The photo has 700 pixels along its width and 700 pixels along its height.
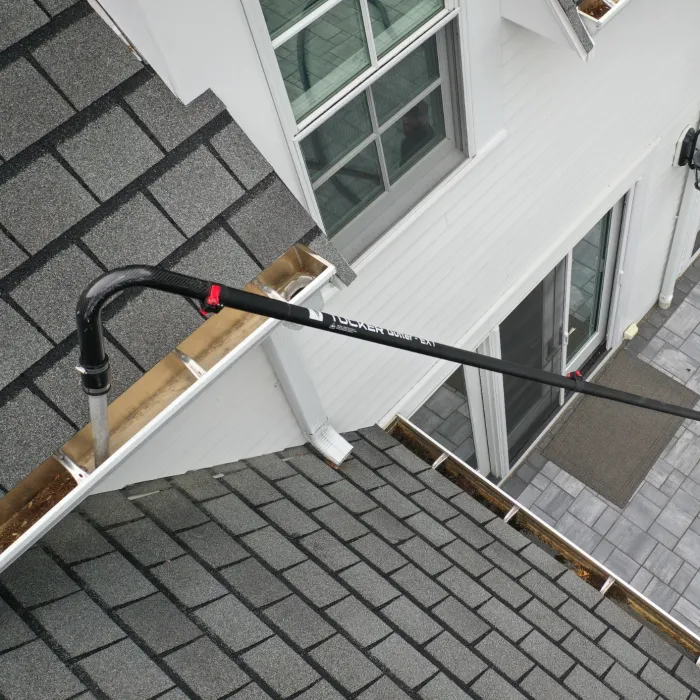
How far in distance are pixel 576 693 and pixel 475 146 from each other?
3.66 meters

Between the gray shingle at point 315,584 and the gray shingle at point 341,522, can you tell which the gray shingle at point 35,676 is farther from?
the gray shingle at point 341,522

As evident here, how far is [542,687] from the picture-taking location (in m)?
4.47

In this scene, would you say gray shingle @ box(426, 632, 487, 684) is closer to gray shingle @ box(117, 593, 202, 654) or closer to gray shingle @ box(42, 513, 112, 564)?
gray shingle @ box(117, 593, 202, 654)

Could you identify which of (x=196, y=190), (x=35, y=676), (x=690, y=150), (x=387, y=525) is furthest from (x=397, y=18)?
(x=690, y=150)

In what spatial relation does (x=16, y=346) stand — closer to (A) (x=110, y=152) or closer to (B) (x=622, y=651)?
(A) (x=110, y=152)

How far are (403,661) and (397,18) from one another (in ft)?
12.2

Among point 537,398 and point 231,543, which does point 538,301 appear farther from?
point 231,543

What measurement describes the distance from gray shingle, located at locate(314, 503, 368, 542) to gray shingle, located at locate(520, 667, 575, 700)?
129cm

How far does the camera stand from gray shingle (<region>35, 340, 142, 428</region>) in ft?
10.3

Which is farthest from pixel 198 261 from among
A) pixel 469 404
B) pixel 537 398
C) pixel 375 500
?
pixel 537 398

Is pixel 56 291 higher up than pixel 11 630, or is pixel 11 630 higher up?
pixel 56 291

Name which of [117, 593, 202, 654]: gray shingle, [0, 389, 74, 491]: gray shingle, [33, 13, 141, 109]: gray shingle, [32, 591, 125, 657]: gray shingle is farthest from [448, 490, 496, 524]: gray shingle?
[33, 13, 141, 109]: gray shingle

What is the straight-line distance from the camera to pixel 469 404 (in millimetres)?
8219

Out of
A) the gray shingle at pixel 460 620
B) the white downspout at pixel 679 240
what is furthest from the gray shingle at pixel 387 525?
the white downspout at pixel 679 240
